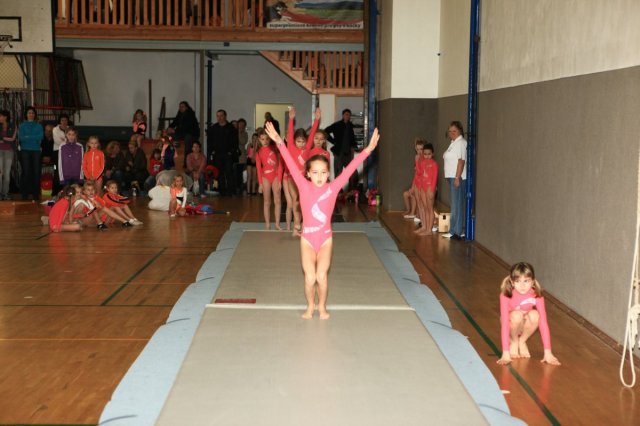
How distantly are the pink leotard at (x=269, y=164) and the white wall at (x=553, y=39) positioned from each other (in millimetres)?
2755

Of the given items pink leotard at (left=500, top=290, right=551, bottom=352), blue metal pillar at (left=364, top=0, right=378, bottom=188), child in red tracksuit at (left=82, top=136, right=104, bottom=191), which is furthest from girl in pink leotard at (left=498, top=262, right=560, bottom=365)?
blue metal pillar at (left=364, top=0, right=378, bottom=188)

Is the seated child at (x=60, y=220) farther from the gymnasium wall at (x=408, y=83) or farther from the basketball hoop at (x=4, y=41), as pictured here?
the gymnasium wall at (x=408, y=83)

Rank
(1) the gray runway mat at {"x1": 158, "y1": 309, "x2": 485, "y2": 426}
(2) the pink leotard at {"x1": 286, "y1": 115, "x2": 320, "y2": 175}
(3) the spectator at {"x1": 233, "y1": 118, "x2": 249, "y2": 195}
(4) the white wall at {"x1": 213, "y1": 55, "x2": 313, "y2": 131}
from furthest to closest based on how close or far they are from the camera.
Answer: (4) the white wall at {"x1": 213, "y1": 55, "x2": 313, "y2": 131}
(3) the spectator at {"x1": 233, "y1": 118, "x2": 249, "y2": 195}
(2) the pink leotard at {"x1": 286, "y1": 115, "x2": 320, "y2": 175}
(1) the gray runway mat at {"x1": 158, "y1": 309, "x2": 485, "y2": 426}

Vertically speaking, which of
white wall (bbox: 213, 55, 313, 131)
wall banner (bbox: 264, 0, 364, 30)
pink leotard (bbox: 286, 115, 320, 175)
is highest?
wall banner (bbox: 264, 0, 364, 30)

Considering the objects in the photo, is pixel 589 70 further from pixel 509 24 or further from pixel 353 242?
pixel 353 242

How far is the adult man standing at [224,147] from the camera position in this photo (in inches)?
650

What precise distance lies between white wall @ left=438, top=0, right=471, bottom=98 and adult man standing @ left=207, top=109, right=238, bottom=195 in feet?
16.2

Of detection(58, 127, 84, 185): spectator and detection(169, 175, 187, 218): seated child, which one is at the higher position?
detection(58, 127, 84, 185): spectator

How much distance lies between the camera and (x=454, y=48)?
1214 centimetres

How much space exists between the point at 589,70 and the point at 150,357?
3.95 metres

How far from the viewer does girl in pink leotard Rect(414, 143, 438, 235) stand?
10.8 m

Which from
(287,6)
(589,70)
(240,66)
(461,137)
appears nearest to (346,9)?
(287,6)

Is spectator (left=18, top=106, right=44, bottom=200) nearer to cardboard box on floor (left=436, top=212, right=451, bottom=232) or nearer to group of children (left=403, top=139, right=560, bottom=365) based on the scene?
cardboard box on floor (left=436, top=212, right=451, bottom=232)

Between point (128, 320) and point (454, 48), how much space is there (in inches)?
299
